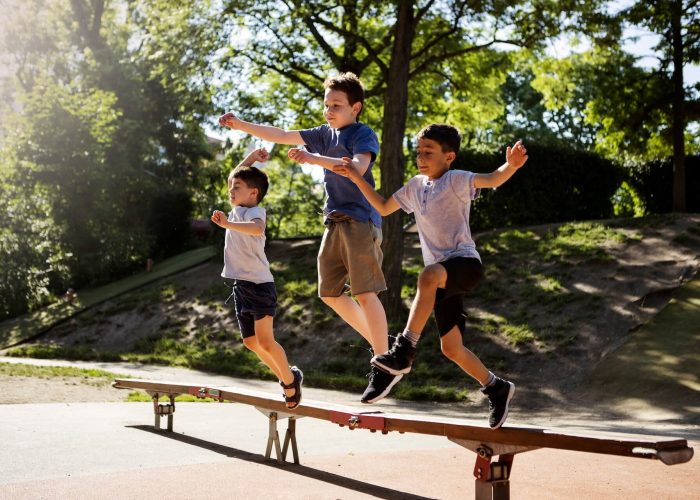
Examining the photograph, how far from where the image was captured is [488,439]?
5539 mm

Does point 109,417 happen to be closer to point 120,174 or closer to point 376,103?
point 376,103

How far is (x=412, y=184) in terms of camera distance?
5582mm

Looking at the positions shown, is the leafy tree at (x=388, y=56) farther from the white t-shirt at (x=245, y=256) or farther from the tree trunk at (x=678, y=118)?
the white t-shirt at (x=245, y=256)

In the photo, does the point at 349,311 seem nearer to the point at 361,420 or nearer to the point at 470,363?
the point at 361,420

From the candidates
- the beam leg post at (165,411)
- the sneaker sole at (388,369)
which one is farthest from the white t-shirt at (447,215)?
the beam leg post at (165,411)

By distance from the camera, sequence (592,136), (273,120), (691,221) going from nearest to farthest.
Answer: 1. (691,221)
2. (273,120)
3. (592,136)

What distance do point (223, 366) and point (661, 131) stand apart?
44.1 feet

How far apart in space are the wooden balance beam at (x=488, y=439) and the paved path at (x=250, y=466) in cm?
58

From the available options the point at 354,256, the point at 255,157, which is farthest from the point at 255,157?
the point at 354,256

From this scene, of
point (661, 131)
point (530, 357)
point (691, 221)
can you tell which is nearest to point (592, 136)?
point (661, 131)

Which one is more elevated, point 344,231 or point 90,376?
point 344,231

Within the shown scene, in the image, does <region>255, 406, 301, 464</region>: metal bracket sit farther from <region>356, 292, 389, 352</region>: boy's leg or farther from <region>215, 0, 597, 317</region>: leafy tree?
<region>215, 0, 597, 317</region>: leafy tree

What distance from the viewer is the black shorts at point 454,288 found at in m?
5.26

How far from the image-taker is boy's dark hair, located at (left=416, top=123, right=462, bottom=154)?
5516 mm
